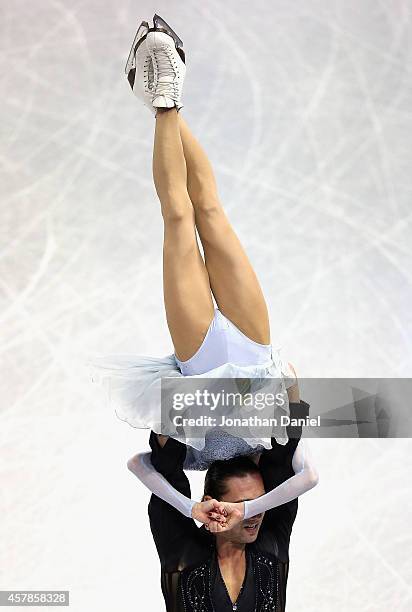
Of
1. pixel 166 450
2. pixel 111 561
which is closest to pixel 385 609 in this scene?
pixel 111 561

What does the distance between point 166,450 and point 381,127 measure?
2217 millimetres

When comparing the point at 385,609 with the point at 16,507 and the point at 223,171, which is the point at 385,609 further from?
the point at 223,171

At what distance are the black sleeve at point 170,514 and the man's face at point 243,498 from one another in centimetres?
12

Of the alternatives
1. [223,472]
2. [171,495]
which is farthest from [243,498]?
[171,495]

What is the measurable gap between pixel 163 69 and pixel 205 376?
0.86 metres

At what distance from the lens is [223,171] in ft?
13.1

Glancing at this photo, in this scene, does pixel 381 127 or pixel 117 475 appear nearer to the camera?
pixel 117 475

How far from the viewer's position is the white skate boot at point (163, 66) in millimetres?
2414

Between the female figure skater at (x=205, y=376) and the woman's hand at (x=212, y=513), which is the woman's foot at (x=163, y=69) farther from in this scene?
the woman's hand at (x=212, y=513)

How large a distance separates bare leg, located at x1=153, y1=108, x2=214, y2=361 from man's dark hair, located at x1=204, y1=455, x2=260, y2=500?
1.06 feet

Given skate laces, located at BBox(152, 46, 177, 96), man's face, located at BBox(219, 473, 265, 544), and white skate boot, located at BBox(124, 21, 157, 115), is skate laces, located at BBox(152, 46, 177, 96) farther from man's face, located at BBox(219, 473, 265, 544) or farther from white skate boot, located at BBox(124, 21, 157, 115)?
man's face, located at BBox(219, 473, 265, 544)

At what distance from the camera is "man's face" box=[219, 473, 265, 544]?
2.41m

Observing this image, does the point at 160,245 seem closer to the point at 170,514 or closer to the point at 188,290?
the point at 188,290

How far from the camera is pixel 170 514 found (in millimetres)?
2488
